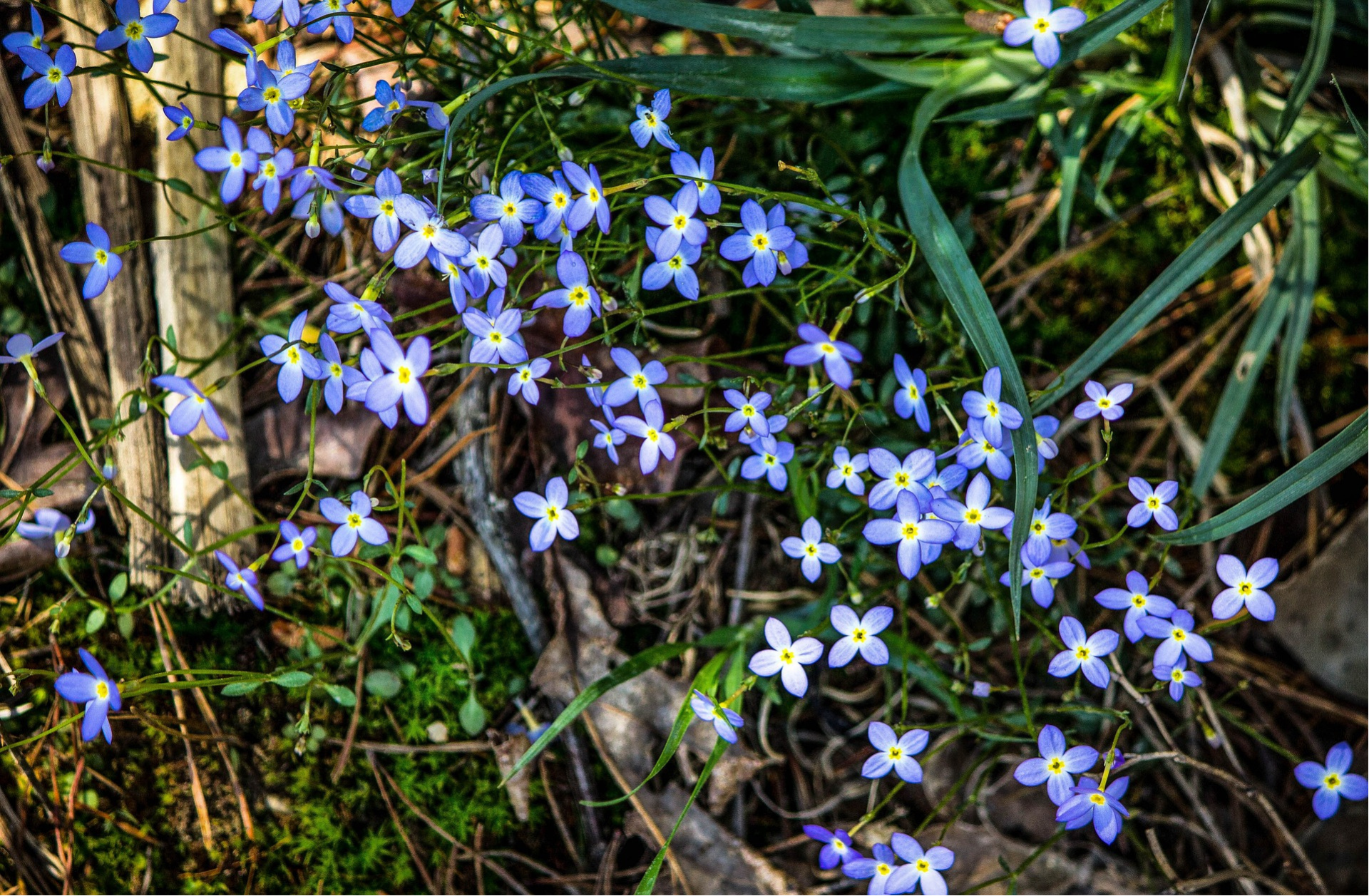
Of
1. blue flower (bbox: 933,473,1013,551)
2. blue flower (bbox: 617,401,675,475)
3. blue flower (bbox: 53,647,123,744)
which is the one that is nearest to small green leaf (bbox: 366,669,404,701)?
blue flower (bbox: 53,647,123,744)

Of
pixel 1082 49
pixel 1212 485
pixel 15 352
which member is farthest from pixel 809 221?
pixel 15 352

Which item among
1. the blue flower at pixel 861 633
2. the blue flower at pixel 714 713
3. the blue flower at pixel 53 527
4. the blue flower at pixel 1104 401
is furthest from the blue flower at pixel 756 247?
the blue flower at pixel 53 527

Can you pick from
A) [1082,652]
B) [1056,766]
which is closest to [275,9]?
[1082,652]

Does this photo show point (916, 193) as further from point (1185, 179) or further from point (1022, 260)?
point (1185, 179)

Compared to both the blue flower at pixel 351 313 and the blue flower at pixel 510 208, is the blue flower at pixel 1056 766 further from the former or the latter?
the blue flower at pixel 351 313

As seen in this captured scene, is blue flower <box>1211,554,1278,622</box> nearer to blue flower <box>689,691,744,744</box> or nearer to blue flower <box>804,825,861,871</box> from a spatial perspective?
blue flower <box>804,825,861,871</box>
